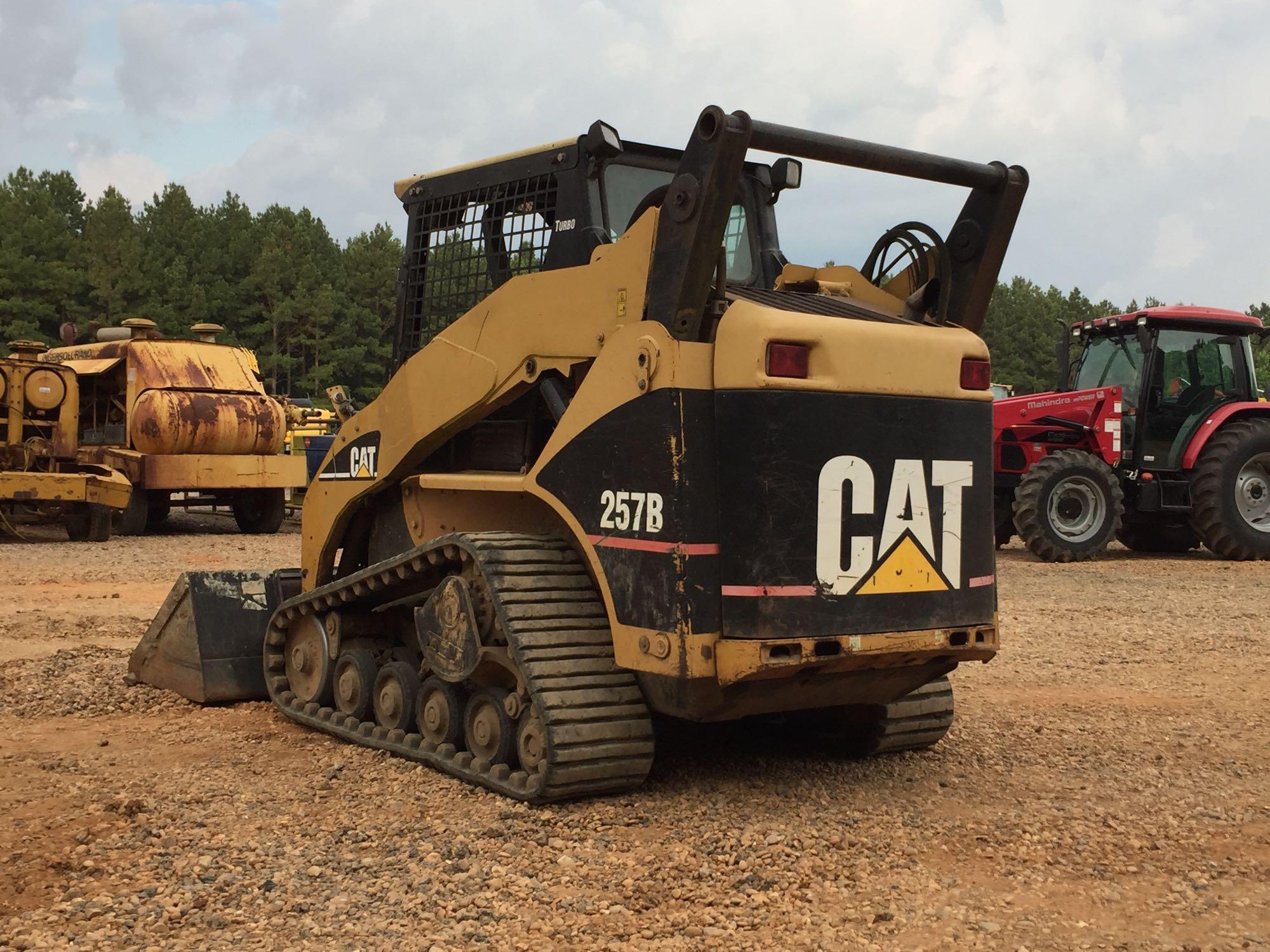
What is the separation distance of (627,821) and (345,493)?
8.84ft

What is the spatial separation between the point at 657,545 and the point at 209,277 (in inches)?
2366

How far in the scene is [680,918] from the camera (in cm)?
403

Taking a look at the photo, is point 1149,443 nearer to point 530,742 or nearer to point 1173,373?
point 1173,373

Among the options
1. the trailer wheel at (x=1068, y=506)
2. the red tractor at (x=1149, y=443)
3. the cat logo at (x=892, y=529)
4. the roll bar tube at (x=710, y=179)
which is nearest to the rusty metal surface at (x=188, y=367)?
the red tractor at (x=1149, y=443)

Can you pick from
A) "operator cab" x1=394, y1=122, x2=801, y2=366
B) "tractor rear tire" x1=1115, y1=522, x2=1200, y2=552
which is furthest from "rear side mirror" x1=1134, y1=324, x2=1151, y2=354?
"operator cab" x1=394, y1=122, x2=801, y2=366

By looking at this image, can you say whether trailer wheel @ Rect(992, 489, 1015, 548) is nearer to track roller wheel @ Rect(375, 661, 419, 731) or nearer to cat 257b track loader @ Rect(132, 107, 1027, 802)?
cat 257b track loader @ Rect(132, 107, 1027, 802)

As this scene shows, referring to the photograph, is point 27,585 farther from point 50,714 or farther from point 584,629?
point 584,629

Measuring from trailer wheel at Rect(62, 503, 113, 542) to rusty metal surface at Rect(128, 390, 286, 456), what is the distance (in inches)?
39.2

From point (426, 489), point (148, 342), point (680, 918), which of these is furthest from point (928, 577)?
point (148, 342)

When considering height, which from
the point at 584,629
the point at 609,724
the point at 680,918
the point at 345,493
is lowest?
the point at 680,918

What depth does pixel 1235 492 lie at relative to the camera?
50.0ft

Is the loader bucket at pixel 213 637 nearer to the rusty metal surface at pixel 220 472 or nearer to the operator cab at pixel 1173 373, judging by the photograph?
the rusty metal surface at pixel 220 472

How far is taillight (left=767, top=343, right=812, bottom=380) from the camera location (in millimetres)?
4792

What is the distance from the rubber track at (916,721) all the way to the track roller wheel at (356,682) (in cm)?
226
